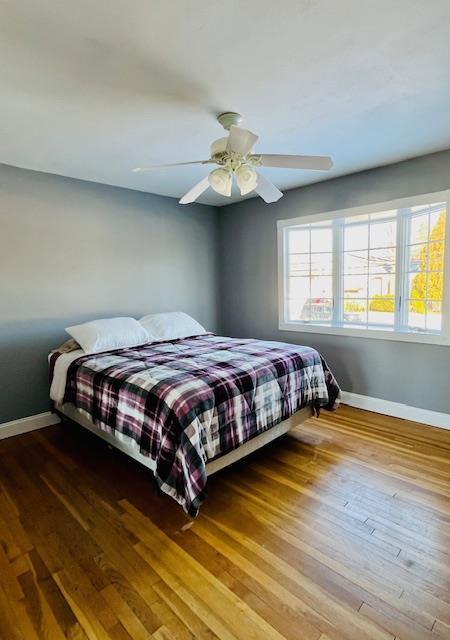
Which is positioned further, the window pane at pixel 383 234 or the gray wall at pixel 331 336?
the window pane at pixel 383 234

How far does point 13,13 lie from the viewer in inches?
53.1

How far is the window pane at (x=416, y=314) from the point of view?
3.16 m

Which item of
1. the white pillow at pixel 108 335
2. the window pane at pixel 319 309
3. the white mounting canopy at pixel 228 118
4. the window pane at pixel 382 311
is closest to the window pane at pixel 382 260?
the window pane at pixel 382 311

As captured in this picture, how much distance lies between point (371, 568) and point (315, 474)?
2.55 ft

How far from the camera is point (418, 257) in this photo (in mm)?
3135

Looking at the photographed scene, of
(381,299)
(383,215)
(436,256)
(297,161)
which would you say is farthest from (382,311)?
(297,161)

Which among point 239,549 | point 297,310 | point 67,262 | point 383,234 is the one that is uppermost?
point 383,234

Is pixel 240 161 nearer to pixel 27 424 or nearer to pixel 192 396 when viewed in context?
pixel 192 396

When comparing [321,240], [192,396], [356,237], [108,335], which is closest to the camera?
[192,396]

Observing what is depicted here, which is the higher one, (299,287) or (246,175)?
(246,175)

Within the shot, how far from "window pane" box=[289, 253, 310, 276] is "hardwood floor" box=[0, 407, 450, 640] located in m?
2.07

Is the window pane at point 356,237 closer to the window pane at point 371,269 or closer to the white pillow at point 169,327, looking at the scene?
the window pane at point 371,269

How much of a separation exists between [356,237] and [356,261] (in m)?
0.25

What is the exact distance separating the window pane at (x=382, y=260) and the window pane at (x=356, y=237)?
134mm
